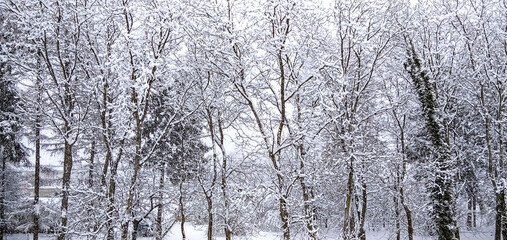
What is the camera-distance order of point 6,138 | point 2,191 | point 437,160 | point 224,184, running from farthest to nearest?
point 2,191 → point 6,138 → point 224,184 → point 437,160

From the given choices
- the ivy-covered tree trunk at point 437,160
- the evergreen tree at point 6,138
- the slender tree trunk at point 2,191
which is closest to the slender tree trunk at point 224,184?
the ivy-covered tree trunk at point 437,160

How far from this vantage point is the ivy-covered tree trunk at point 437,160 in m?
11.9

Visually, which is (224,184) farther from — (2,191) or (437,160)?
(2,191)

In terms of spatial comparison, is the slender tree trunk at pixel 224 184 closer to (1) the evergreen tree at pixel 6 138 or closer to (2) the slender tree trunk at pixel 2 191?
(1) the evergreen tree at pixel 6 138

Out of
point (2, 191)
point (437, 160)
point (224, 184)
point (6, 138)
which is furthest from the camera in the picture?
point (2, 191)

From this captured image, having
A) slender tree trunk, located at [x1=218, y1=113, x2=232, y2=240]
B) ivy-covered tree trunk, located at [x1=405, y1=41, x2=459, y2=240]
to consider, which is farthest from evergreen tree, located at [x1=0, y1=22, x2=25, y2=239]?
ivy-covered tree trunk, located at [x1=405, y1=41, x2=459, y2=240]

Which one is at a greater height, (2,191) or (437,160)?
(437,160)

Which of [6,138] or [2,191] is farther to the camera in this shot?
[2,191]

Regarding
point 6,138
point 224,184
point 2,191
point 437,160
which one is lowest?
point 2,191

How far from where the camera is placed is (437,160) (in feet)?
40.7

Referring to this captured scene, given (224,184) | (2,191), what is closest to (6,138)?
(2,191)

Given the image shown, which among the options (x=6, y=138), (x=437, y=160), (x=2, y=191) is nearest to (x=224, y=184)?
(x=437, y=160)

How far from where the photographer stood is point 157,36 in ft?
32.1

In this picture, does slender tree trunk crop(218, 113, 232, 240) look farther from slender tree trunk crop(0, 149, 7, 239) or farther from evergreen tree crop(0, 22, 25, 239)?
slender tree trunk crop(0, 149, 7, 239)
